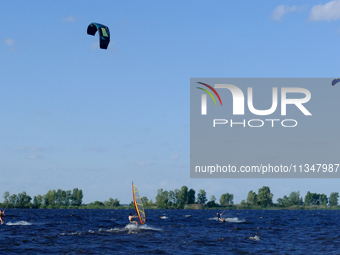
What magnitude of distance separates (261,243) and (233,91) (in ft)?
62.3

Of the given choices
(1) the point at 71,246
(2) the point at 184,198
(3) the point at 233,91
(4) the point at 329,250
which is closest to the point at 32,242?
(1) the point at 71,246

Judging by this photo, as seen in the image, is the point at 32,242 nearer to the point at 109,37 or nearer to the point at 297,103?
the point at 109,37

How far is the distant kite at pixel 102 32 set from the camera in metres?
32.6

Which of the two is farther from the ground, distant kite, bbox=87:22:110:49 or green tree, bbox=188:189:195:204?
distant kite, bbox=87:22:110:49

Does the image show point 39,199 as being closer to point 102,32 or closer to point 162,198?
point 162,198

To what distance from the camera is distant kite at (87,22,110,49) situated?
32.6 meters

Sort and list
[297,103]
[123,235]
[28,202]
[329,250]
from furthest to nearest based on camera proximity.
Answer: [28,202] < [297,103] < [123,235] < [329,250]

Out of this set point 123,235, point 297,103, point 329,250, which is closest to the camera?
point 329,250

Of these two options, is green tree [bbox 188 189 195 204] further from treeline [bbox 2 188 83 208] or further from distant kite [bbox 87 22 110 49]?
distant kite [bbox 87 22 110 49]

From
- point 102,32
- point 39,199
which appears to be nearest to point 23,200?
point 39,199

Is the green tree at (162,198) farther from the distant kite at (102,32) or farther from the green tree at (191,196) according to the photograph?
the distant kite at (102,32)

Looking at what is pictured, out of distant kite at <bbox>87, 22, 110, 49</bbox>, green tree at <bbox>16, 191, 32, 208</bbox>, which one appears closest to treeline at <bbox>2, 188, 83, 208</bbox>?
green tree at <bbox>16, 191, 32, 208</bbox>

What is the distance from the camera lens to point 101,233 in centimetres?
4109

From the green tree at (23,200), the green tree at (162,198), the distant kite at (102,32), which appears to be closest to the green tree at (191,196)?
the green tree at (162,198)
